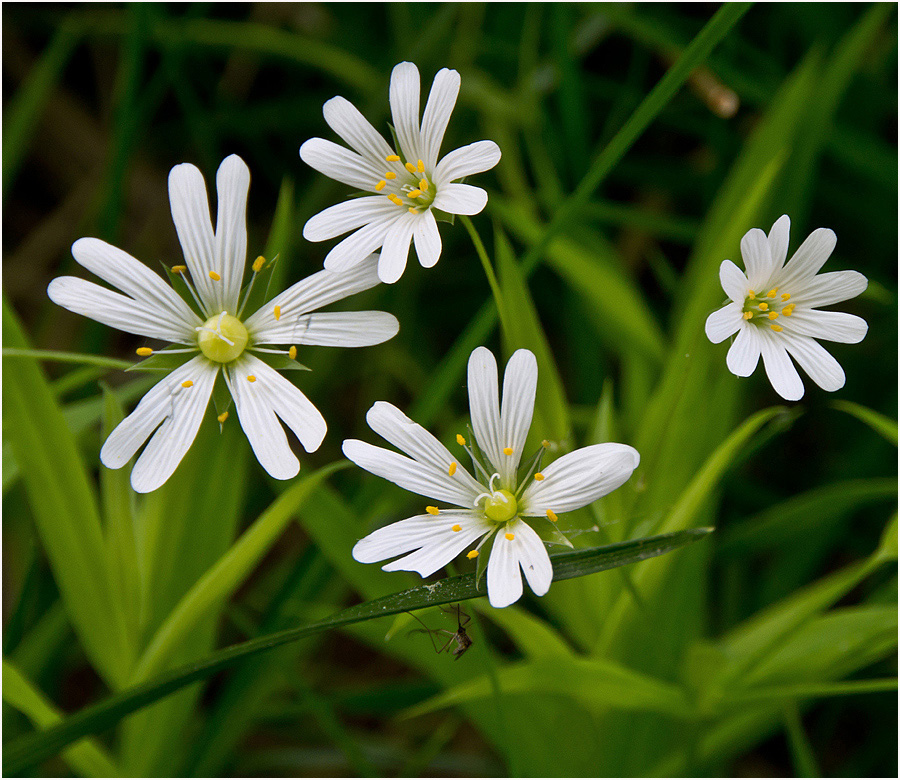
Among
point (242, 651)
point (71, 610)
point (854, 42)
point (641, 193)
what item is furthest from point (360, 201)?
point (641, 193)

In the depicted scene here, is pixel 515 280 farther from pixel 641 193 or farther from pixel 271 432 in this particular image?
pixel 641 193

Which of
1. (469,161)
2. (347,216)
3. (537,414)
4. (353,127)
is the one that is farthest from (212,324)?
(537,414)

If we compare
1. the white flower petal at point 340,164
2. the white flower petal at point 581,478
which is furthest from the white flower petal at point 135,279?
the white flower petal at point 581,478

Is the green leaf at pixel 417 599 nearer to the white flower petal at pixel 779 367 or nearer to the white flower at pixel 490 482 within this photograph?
the white flower at pixel 490 482

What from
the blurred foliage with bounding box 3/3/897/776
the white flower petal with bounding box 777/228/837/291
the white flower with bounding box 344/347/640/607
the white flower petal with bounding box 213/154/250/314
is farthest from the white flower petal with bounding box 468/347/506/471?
the white flower petal with bounding box 777/228/837/291

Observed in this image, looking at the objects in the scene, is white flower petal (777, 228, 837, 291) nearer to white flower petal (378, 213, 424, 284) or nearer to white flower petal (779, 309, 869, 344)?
white flower petal (779, 309, 869, 344)

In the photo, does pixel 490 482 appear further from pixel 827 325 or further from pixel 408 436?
pixel 827 325
